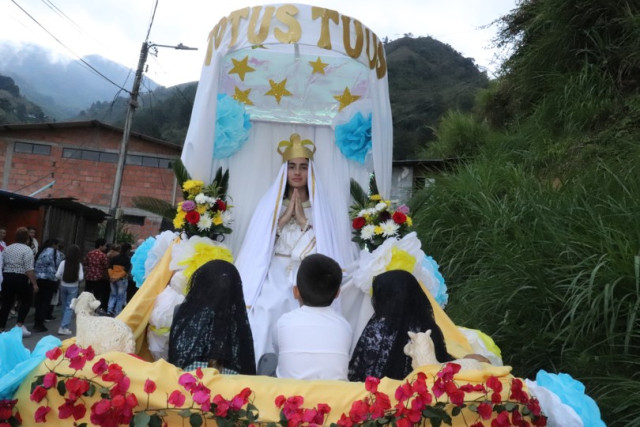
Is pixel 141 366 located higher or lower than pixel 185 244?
lower

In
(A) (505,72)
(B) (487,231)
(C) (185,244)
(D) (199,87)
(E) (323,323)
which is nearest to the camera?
(E) (323,323)

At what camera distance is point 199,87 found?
4.43 m

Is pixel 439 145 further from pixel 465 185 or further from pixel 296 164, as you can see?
pixel 296 164

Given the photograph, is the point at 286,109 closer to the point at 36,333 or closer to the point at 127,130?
the point at 36,333

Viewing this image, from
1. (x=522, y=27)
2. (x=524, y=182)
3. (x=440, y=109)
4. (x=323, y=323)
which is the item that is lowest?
(x=323, y=323)

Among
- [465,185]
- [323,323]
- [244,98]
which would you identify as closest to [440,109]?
[465,185]

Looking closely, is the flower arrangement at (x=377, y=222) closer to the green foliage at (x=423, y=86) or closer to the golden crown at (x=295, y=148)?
the golden crown at (x=295, y=148)

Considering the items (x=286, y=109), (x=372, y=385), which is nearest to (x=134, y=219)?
(x=286, y=109)

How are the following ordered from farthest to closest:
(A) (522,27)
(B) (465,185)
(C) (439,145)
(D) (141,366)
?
(C) (439,145) < (A) (522,27) < (B) (465,185) < (D) (141,366)

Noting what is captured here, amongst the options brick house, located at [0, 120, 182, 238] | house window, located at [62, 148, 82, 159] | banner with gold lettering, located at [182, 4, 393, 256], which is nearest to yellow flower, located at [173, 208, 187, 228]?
banner with gold lettering, located at [182, 4, 393, 256]

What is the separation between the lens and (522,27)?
9.80 meters

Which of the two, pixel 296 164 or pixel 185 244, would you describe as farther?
pixel 296 164

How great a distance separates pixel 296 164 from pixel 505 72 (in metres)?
6.99

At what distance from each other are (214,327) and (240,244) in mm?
1836
